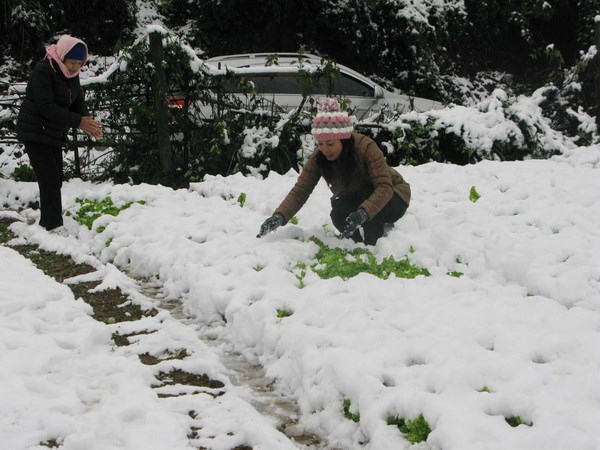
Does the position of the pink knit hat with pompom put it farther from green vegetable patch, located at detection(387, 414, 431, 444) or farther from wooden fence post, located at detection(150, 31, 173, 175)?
wooden fence post, located at detection(150, 31, 173, 175)

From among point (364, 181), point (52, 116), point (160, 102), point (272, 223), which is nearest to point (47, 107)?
point (52, 116)

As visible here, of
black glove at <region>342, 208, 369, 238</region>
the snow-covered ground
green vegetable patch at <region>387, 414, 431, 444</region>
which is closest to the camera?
green vegetable patch at <region>387, 414, 431, 444</region>

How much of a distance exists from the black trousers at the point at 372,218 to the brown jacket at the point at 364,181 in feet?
0.16

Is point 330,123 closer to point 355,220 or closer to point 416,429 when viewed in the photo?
point 355,220

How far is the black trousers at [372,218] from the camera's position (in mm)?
5117

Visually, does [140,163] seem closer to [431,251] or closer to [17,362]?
[431,251]

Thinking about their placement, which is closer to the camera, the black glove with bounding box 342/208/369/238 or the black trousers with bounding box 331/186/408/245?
the black glove with bounding box 342/208/369/238

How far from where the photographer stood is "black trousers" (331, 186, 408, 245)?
201 inches

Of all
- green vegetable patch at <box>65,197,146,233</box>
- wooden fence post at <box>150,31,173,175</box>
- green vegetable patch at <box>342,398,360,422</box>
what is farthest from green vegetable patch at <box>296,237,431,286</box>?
wooden fence post at <box>150,31,173,175</box>

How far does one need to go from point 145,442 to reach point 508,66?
18.7 m

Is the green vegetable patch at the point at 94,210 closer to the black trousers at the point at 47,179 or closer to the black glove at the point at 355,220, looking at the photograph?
the black trousers at the point at 47,179

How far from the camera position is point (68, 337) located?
12.3ft

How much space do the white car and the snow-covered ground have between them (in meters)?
2.53

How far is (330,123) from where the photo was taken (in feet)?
15.6
